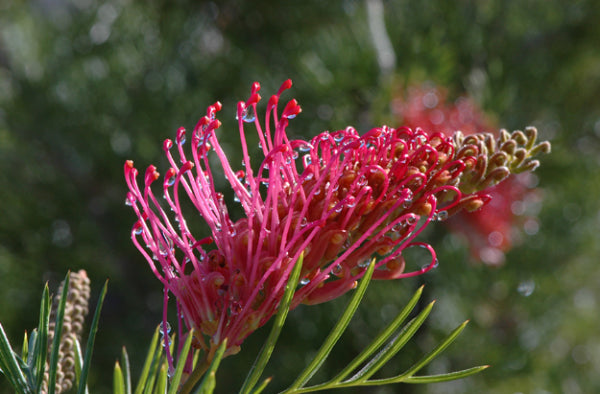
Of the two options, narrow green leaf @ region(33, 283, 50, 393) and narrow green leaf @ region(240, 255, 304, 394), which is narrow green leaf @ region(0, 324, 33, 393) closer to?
narrow green leaf @ region(33, 283, 50, 393)

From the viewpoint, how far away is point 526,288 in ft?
3.38

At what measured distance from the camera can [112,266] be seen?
3.27 feet

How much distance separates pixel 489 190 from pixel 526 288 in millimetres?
235

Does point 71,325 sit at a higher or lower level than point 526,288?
higher

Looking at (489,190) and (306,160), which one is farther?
(489,190)

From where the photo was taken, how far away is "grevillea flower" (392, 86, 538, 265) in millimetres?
846

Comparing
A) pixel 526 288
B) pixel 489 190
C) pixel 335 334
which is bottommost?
pixel 526 288

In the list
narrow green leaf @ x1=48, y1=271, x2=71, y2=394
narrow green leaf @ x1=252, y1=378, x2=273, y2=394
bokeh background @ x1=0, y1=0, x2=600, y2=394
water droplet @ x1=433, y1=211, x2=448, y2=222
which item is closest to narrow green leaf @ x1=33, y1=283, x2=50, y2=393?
narrow green leaf @ x1=48, y1=271, x2=71, y2=394

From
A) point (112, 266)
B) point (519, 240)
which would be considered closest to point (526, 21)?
point (519, 240)

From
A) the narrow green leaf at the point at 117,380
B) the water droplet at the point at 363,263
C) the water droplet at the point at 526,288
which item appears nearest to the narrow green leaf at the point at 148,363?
the narrow green leaf at the point at 117,380

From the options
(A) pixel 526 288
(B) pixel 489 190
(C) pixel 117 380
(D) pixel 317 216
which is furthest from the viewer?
(A) pixel 526 288

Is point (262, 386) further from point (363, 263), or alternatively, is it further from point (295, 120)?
point (295, 120)

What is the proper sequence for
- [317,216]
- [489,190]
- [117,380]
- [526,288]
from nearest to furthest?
[117,380], [317,216], [489,190], [526,288]

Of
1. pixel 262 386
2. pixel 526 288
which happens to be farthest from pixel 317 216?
pixel 526 288
